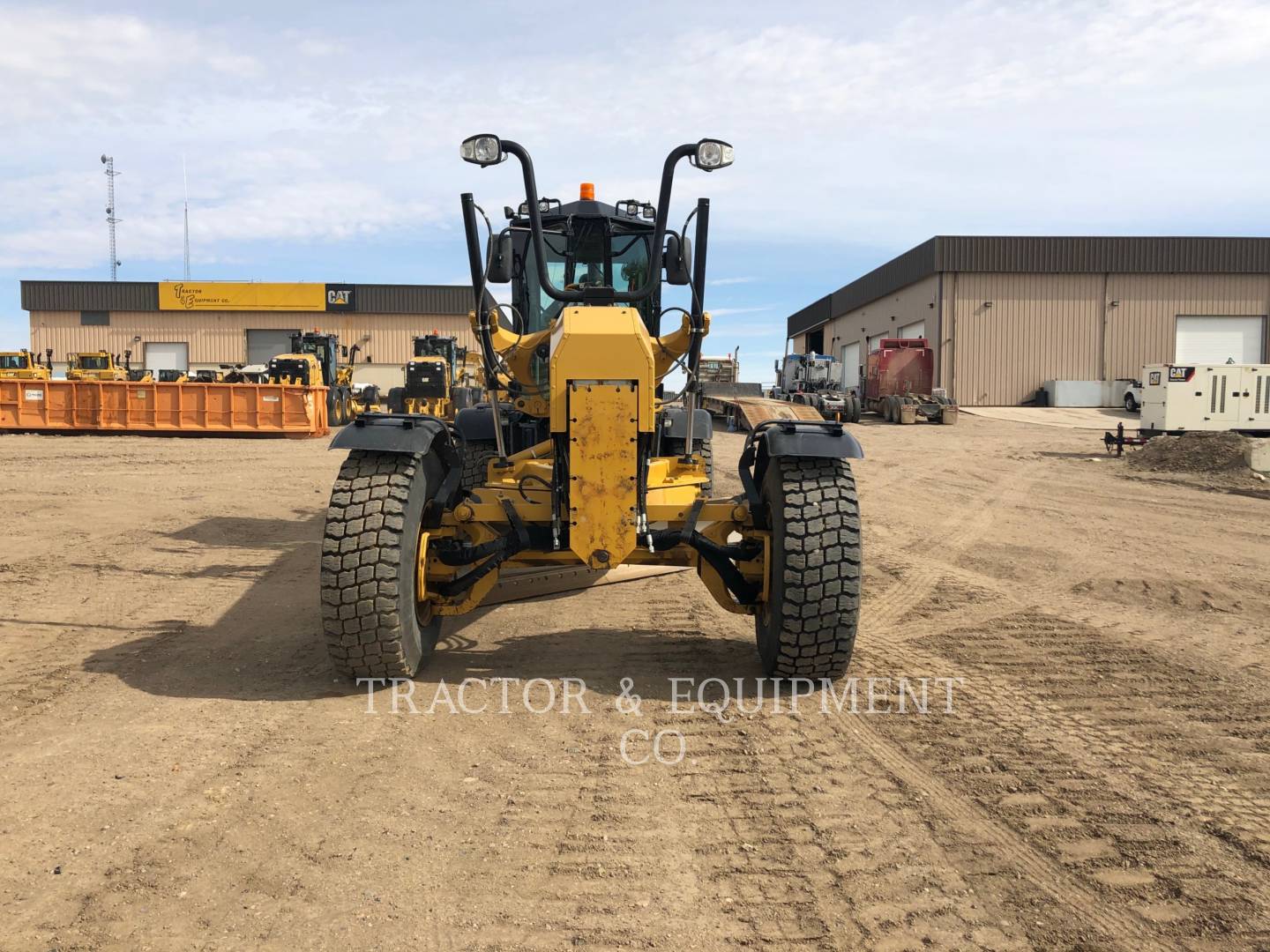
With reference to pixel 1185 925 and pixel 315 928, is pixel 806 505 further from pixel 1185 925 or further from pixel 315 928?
pixel 315 928

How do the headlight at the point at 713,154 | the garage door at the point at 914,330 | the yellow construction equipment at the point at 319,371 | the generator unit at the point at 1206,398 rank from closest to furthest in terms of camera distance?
the headlight at the point at 713,154 < the generator unit at the point at 1206,398 < the yellow construction equipment at the point at 319,371 < the garage door at the point at 914,330

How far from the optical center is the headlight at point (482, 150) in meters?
4.82

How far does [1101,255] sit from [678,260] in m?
38.6

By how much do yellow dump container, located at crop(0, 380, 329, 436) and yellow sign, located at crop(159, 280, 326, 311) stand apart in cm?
3002

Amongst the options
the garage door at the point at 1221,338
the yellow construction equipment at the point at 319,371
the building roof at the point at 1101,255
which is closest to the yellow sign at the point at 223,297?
the yellow construction equipment at the point at 319,371

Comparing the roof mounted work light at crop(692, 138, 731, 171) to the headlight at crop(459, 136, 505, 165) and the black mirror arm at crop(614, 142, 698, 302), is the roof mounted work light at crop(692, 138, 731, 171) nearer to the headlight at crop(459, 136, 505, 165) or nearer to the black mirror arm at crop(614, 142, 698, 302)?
the black mirror arm at crop(614, 142, 698, 302)

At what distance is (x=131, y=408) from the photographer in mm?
23453

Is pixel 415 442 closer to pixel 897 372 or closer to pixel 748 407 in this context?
pixel 748 407

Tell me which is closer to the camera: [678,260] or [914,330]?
[678,260]

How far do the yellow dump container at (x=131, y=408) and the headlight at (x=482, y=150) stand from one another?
20424mm

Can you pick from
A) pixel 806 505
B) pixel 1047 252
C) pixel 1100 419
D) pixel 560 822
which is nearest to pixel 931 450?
pixel 1100 419

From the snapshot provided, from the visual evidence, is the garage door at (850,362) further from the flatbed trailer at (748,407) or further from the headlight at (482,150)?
the headlight at (482,150)

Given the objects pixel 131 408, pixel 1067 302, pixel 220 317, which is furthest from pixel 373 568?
pixel 220 317

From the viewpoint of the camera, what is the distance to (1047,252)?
3847 centimetres
